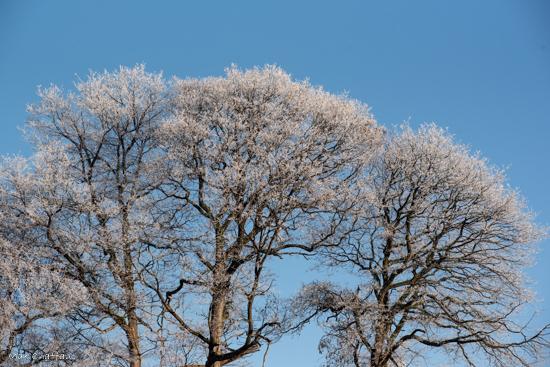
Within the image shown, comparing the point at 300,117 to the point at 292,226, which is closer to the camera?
the point at 292,226

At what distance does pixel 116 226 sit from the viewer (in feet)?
74.0

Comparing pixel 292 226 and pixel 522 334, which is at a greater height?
pixel 292 226

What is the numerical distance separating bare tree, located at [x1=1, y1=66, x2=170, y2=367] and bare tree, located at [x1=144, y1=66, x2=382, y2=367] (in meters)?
0.99

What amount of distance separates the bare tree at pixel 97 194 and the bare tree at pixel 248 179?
99 centimetres

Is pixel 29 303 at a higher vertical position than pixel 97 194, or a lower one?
lower

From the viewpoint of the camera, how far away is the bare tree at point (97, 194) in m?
21.8

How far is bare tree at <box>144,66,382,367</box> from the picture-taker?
21703 mm

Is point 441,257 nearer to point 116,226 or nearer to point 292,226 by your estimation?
point 292,226

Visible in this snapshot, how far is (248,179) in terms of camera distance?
23.1 meters

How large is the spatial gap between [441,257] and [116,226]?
34.1ft

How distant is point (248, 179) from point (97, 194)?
484cm

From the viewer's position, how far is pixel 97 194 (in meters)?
23.5

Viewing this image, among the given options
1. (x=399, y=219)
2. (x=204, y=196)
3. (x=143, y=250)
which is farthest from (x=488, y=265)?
(x=143, y=250)

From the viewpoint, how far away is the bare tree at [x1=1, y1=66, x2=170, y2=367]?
2184cm
